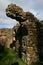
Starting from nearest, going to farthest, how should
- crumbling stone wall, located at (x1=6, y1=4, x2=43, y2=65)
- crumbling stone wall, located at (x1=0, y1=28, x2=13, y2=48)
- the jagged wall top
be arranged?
crumbling stone wall, located at (x1=6, y1=4, x2=43, y2=65), the jagged wall top, crumbling stone wall, located at (x1=0, y1=28, x2=13, y2=48)

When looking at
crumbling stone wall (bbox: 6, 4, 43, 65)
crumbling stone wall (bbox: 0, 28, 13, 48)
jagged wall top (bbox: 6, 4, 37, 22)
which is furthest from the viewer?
crumbling stone wall (bbox: 0, 28, 13, 48)

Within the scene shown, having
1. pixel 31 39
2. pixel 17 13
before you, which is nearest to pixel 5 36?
pixel 17 13

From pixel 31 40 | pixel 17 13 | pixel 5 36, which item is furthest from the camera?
pixel 5 36

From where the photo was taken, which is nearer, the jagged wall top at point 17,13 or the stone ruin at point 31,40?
the stone ruin at point 31,40

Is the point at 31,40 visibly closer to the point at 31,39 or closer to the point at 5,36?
the point at 31,39

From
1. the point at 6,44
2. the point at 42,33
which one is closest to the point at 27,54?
the point at 42,33

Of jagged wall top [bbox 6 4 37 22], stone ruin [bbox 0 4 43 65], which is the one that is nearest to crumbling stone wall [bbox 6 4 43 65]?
stone ruin [bbox 0 4 43 65]

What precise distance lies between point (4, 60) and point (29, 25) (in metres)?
5.36

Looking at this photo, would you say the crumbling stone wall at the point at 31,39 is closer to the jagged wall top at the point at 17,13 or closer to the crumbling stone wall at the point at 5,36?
→ the jagged wall top at the point at 17,13

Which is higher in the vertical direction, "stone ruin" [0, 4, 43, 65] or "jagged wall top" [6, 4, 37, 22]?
"jagged wall top" [6, 4, 37, 22]

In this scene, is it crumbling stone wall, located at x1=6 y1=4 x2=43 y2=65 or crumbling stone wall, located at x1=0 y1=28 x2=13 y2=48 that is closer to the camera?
crumbling stone wall, located at x1=6 y1=4 x2=43 y2=65

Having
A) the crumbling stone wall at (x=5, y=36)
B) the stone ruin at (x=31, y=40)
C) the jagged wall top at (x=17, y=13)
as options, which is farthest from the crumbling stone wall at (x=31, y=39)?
the crumbling stone wall at (x=5, y=36)

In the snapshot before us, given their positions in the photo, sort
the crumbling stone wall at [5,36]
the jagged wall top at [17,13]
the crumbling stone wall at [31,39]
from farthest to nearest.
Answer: the crumbling stone wall at [5,36]
the jagged wall top at [17,13]
the crumbling stone wall at [31,39]

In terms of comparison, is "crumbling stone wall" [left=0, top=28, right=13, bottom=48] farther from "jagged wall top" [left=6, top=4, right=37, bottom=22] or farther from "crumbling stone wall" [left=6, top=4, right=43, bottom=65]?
"crumbling stone wall" [left=6, top=4, right=43, bottom=65]
